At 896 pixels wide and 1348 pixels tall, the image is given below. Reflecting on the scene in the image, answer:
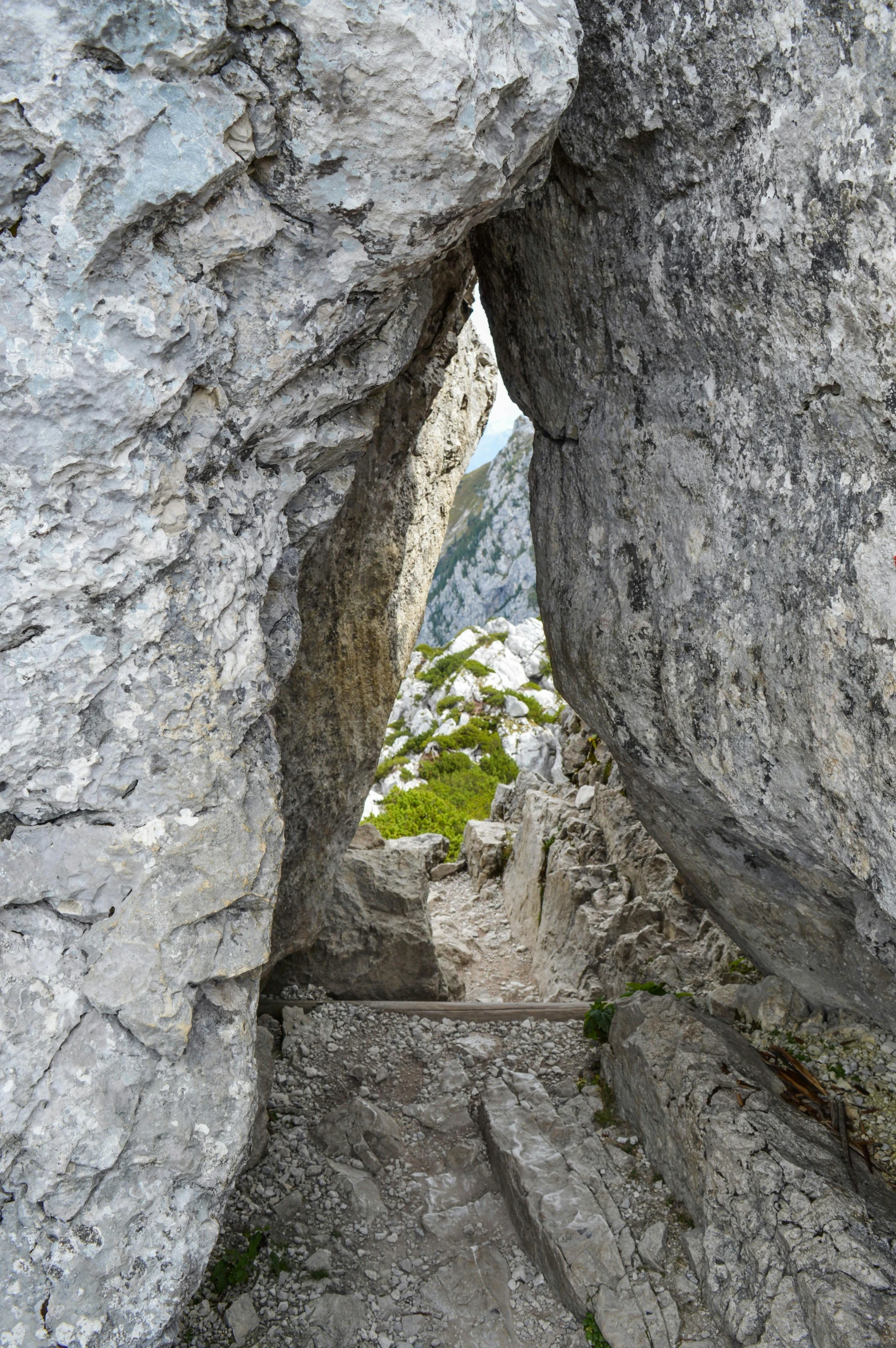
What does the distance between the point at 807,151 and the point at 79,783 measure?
11.7ft

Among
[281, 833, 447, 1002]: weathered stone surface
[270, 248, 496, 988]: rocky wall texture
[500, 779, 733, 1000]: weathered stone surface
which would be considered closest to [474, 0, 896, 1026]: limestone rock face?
[270, 248, 496, 988]: rocky wall texture

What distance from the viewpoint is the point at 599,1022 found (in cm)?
731

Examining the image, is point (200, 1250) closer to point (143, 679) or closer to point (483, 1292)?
point (143, 679)

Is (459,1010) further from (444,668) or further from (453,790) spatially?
(444,668)

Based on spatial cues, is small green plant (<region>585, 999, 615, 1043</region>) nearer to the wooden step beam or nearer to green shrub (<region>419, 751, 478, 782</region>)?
the wooden step beam

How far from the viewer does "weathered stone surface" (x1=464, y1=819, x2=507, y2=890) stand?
13750 millimetres

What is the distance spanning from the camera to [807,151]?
3.26 m

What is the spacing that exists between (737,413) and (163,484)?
2.64m

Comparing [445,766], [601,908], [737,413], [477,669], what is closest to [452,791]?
[445,766]

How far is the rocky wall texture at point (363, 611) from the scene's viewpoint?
6793 millimetres

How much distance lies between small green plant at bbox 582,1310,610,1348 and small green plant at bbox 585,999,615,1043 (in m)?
2.56

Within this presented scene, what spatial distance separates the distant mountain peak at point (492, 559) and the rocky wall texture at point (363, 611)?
59.1 meters

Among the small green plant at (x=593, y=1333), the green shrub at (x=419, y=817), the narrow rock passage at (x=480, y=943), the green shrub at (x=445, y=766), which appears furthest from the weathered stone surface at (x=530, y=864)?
the green shrub at (x=445, y=766)

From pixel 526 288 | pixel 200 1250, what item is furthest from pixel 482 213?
pixel 200 1250
